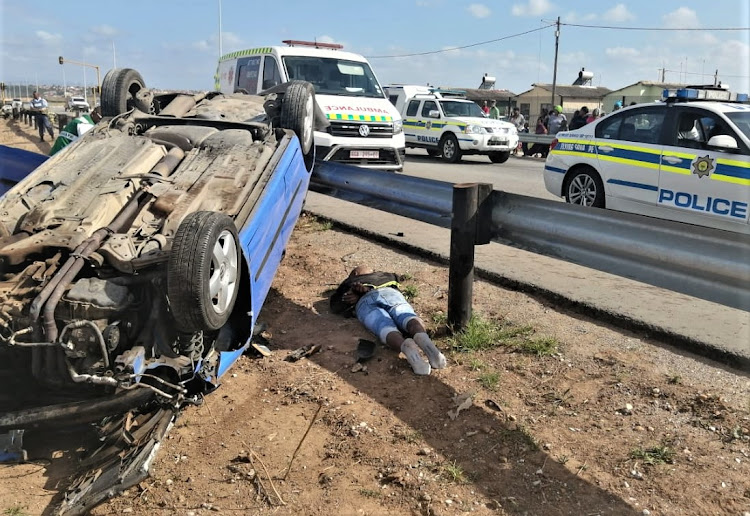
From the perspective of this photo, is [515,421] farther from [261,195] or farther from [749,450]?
[261,195]

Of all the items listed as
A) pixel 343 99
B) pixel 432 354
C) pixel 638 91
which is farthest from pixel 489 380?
pixel 638 91

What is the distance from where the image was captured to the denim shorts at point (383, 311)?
13.0 ft

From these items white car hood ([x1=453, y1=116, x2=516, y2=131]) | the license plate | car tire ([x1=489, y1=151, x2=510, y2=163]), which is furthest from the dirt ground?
car tire ([x1=489, y1=151, x2=510, y2=163])

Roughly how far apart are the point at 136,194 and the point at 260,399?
144 cm

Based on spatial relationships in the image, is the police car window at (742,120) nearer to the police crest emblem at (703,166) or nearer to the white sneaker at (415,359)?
the police crest emblem at (703,166)

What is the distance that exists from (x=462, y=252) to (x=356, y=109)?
20.4ft

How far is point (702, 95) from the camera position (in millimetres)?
7938

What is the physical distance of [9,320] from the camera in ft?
9.52

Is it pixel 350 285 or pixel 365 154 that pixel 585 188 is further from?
pixel 350 285

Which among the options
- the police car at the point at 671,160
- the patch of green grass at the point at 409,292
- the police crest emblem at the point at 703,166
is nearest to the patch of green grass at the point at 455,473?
the patch of green grass at the point at 409,292

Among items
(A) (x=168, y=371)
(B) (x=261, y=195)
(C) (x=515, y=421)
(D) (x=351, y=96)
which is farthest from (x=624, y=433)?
(D) (x=351, y=96)

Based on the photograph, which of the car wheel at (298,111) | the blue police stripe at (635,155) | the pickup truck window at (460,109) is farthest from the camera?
the pickup truck window at (460,109)

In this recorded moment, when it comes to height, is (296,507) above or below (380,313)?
below

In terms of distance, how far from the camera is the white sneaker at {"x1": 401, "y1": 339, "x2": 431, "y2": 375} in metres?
3.61
